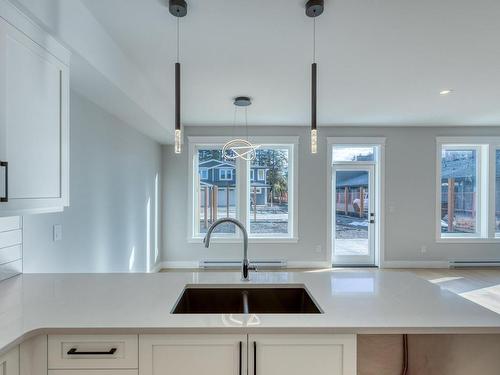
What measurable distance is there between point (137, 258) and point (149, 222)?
65cm

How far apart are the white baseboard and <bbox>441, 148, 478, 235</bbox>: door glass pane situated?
0.56m

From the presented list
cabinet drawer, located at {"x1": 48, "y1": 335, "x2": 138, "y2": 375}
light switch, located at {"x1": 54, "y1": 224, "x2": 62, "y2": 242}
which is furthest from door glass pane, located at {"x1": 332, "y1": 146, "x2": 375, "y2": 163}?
cabinet drawer, located at {"x1": 48, "y1": 335, "x2": 138, "y2": 375}

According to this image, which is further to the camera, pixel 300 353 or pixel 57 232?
pixel 57 232

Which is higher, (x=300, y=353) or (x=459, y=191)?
(x=459, y=191)

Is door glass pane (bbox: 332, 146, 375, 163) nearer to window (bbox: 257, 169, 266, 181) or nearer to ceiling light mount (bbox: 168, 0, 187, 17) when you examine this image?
window (bbox: 257, 169, 266, 181)

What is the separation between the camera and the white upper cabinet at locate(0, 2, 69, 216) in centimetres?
117

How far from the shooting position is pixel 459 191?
17.0 feet

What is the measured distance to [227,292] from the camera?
1.66 meters

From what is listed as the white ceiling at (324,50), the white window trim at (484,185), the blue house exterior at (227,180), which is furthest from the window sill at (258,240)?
the white window trim at (484,185)

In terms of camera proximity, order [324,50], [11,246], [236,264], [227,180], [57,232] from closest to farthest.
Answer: [11,246], [57,232], [324,50], [236,264], [227,180]

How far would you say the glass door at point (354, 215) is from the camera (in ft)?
17.1

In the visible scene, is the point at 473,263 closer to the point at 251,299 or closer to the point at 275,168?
the point at 275,168

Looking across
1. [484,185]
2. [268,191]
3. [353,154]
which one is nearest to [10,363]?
[268,191]

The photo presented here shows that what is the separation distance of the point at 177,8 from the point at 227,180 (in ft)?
11.6
